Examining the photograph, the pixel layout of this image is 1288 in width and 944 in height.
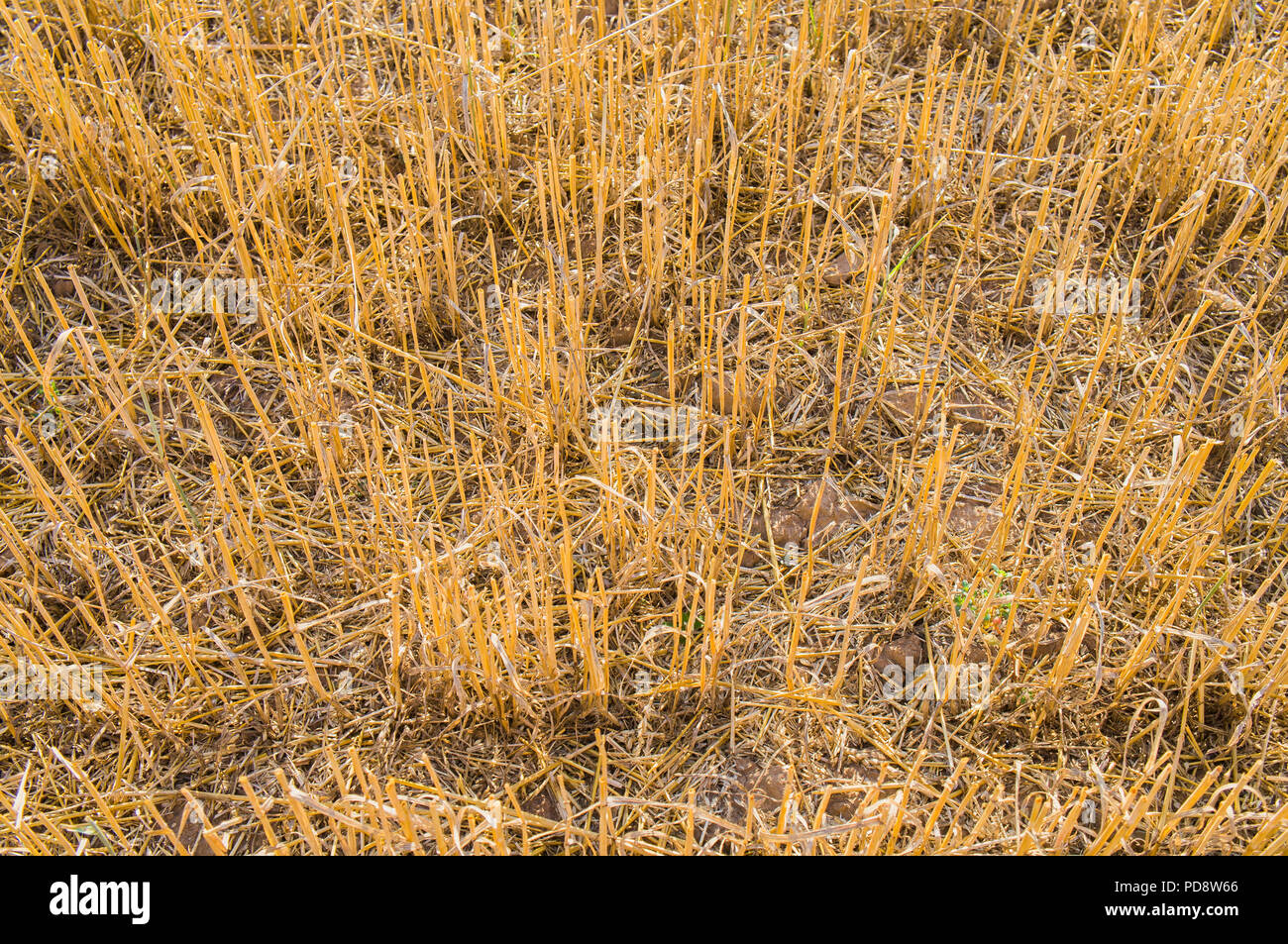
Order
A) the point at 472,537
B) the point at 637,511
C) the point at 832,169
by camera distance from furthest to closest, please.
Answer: the point at 832,169 < the point at 637,511 < the point at 472,537

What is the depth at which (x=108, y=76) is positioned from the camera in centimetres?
253

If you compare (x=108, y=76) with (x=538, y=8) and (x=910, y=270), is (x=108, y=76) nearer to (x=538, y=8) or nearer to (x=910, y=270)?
(x=538, y=8)

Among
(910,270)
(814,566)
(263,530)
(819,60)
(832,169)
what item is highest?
(819,60)

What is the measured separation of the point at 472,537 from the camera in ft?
6.53

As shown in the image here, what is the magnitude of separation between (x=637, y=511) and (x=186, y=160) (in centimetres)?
163

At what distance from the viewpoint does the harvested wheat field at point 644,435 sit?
1825 millimetres

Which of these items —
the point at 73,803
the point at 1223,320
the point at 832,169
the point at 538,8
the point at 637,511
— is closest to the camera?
the point at 73,803

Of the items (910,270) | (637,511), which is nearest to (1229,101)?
(910,270)

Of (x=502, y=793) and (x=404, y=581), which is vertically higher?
(x=404, y=581)

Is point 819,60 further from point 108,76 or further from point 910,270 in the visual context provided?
point 108,76

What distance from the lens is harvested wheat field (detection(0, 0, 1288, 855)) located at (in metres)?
1.83

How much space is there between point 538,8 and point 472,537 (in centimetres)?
175

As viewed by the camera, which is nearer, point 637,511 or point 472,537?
point 472,537

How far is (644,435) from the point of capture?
224 centimetres
